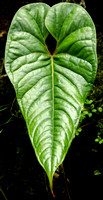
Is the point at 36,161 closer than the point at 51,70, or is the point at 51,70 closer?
the point at 51,70

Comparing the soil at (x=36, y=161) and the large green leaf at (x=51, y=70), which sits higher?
the large green leaf at (x=51, y=70)

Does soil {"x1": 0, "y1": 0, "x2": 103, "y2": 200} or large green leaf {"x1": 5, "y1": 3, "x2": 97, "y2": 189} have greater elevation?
large green leaf {"x1": 5, "y1": 3, "x2": 97, "y2": 189}

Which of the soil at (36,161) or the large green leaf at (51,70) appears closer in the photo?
the large green leaf at (51,70)

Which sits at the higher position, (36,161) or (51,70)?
(51,70)

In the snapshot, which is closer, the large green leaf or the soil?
the large green leaf
